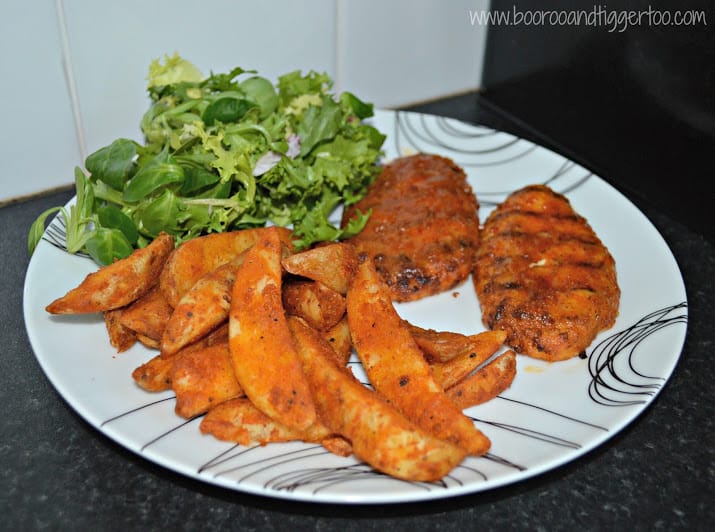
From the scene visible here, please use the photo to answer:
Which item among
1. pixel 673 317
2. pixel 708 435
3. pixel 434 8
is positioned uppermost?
pixel 434 8

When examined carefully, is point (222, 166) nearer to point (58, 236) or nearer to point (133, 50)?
point (58, 236)

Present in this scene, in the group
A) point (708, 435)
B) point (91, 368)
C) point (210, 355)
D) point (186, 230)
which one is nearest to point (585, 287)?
point (708, 435)

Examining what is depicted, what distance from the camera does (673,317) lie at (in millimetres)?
2625

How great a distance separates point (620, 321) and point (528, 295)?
0.34m

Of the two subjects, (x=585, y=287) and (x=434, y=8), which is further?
(x=434, y=8)

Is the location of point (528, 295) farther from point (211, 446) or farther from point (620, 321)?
point (211, 446)

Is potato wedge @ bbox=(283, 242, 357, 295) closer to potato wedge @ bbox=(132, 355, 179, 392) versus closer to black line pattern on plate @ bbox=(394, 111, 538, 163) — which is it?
potato wedge @ bbox=(132, 355, 179, 392)

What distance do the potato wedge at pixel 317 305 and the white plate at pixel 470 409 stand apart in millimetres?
198

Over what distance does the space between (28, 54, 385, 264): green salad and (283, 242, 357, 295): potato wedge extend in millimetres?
554

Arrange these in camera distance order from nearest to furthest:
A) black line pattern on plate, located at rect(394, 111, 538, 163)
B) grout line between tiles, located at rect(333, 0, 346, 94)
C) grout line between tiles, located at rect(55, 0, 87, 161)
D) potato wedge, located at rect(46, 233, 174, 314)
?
potato wedge, located at rect(46, 233, 174, 314) < grout line between tiles, located at rect(55, 0, 87, 161) < black line pattern on plate, located at rect(394, 111, 538, 163) < grout line between tiles, located at rect(333, 0, 346, 94)

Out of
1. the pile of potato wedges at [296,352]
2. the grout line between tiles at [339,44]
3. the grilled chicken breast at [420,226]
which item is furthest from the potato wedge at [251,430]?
the grout line between tiles at [339,44]

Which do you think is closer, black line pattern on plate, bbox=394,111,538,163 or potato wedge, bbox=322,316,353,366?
potato wedge, bbox=322,316,353,366

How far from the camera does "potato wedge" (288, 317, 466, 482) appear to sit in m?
1.94

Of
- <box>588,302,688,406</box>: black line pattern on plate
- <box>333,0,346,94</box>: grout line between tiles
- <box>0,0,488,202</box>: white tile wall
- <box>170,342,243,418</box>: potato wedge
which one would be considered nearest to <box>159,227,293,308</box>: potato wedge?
<box>170,342,243,418</box>: potato wedge
